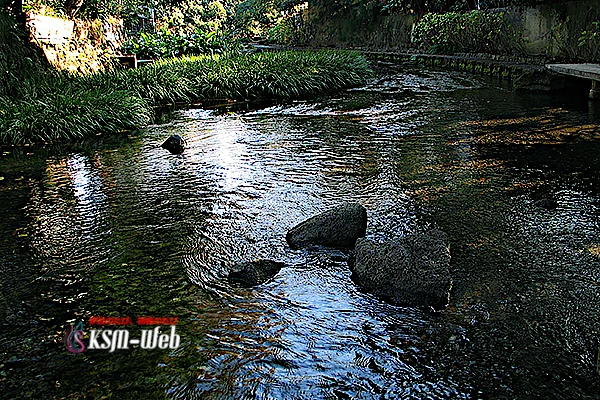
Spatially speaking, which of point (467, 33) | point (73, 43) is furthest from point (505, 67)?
point (73, 43)

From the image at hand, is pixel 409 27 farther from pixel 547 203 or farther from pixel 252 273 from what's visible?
pixel 252 273

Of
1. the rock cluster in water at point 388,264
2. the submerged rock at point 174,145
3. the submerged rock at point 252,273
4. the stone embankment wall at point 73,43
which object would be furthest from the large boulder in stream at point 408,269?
the stone embankment wall at point 73,43

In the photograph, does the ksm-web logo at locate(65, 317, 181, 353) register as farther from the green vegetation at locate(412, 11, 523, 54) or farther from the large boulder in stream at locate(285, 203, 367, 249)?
the green vegetation at locate(412, 11, 523, 54)

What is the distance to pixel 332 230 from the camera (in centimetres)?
403

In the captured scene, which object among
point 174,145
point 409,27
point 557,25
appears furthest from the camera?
point 409,27

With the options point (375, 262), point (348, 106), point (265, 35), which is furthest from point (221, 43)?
point (265, 35)

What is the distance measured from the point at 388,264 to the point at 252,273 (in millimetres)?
898

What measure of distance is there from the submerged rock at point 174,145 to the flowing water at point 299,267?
253 mm

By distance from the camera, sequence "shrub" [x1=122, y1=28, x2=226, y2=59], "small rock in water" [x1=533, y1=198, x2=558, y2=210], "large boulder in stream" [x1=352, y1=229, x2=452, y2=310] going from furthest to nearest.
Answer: "shrub" [x1=122, y1=28, x2=226, y2=59] → "small rock in water" [x1=533, y1=198, x2=558, y2=210] → "large boulder in stream" [x1=352, y1=229, x2=452, y2=310]

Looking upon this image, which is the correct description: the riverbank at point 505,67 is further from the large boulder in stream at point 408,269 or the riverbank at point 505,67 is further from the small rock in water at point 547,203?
the large boulder in stream at point 408,269

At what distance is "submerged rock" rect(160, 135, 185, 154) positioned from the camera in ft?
24.4

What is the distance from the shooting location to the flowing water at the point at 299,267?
8.59 ft

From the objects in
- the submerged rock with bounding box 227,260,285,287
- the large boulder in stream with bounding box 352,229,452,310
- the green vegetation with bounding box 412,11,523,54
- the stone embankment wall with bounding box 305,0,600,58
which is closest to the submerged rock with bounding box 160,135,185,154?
the submerged rock with bounding box 227,260,285,287

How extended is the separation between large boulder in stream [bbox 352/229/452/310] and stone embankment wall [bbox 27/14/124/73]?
31.8 feet
